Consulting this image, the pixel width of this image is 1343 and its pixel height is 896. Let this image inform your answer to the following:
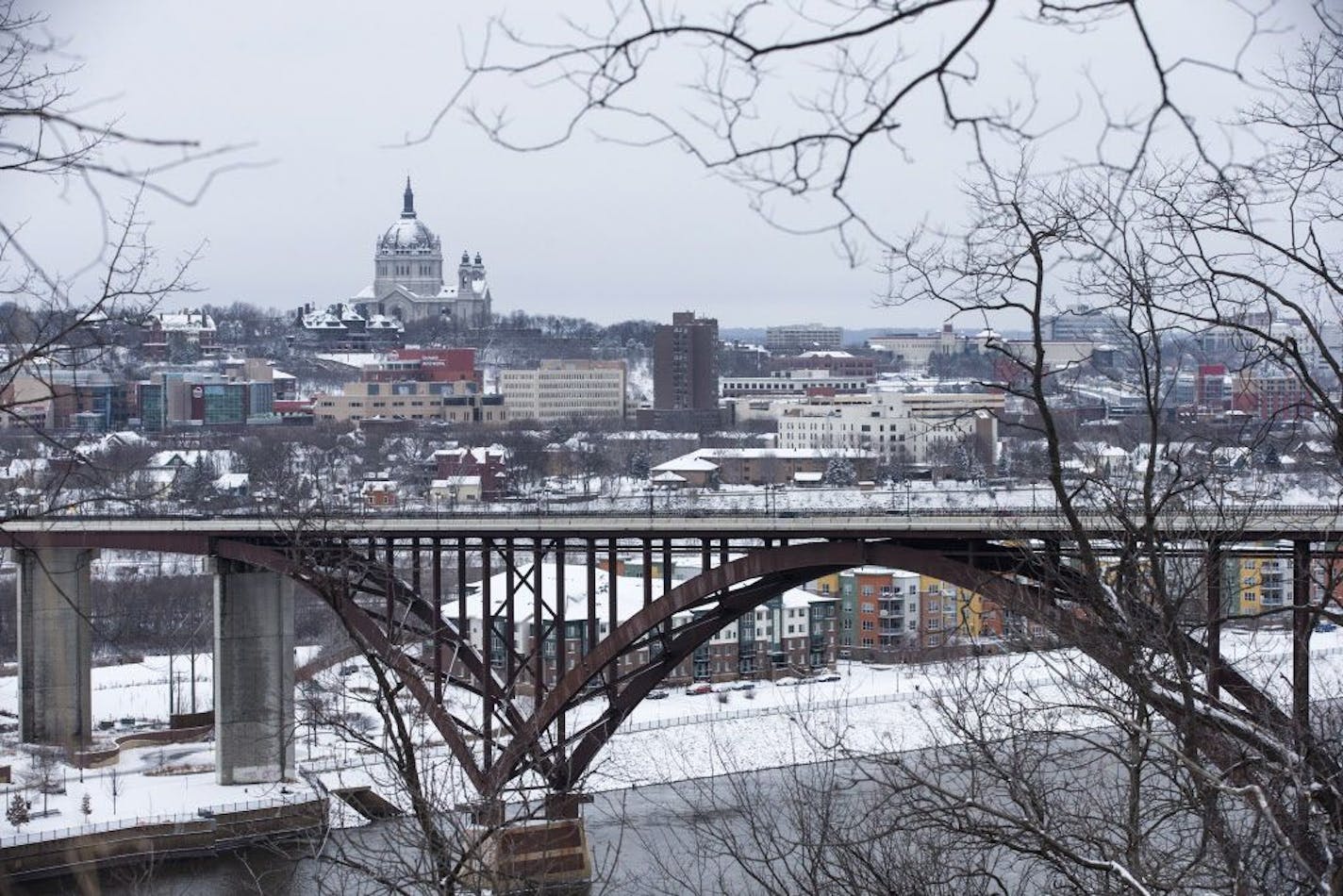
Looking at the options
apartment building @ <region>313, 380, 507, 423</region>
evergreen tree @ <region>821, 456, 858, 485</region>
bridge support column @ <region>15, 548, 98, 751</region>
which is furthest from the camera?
apartment building @ <region>313, 380, 507, 423</region>

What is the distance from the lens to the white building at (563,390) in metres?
79.1

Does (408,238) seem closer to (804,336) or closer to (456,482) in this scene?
(804,336)

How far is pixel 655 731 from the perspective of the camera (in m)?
23.4

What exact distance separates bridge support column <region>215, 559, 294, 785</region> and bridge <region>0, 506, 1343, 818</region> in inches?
0.9

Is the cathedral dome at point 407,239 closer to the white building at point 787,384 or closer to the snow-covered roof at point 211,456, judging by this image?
the white building at point 787,384

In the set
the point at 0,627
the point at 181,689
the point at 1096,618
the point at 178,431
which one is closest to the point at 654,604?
the point at 1096,618

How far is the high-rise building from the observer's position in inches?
3036

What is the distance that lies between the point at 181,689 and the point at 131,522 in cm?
645

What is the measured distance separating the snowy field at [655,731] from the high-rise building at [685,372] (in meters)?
47.9

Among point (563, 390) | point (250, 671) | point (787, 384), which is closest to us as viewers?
point (250, 671)

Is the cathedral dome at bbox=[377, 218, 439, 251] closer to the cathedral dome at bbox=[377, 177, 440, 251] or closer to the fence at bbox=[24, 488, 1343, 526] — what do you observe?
the cathedral dome at bbox=[377, 177, 440, 251]

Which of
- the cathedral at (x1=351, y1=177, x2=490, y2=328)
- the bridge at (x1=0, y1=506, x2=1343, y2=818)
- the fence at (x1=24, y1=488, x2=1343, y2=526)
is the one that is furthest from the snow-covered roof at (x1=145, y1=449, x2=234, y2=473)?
the cathedral at (x1=351, y1=177, x2=490, y2=328)

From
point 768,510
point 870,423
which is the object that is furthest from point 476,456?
point 768,510

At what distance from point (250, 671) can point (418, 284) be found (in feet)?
358
